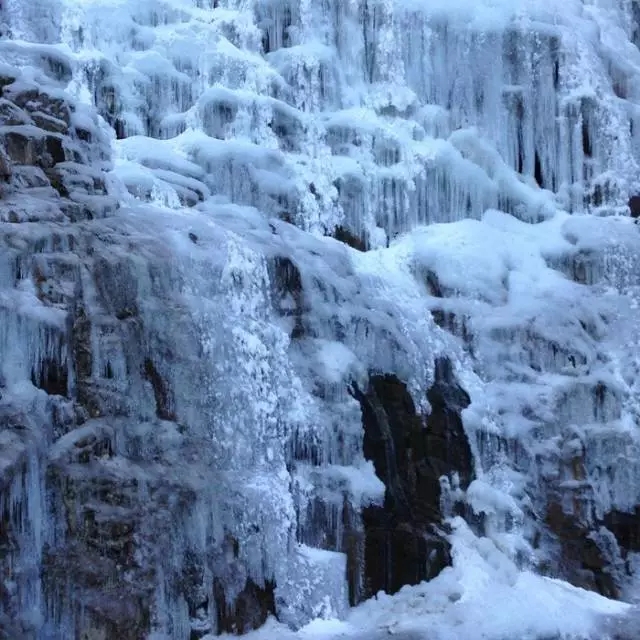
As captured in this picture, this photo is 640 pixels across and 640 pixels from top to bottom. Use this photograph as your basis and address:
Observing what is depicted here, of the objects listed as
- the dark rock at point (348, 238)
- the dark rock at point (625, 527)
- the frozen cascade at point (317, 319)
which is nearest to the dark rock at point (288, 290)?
the frozen cascade at point (317, 319)

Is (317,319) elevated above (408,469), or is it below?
above

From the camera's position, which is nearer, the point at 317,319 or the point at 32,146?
the point at 32,146

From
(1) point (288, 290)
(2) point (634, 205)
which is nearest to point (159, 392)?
(1) point (288, 290)

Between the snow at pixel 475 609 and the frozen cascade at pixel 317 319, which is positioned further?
the snow at pixel 475 609

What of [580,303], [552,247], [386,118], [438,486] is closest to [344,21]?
[386,118]

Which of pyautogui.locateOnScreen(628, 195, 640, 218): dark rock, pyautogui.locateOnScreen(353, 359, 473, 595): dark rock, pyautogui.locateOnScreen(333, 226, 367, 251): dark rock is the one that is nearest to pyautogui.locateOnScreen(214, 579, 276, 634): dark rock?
pyautogui.locateOnScreen(353, 359, 473, 595): dark rock

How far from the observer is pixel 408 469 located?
9.55 metres

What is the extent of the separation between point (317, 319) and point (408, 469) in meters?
1.71

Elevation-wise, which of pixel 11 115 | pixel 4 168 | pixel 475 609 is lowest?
pixel 475 609

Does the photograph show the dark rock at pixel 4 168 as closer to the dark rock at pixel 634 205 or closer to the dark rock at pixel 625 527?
the dark rock at pixel 625 527

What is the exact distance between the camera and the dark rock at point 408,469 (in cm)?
906

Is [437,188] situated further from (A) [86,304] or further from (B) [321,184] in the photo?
(A) [86,304]

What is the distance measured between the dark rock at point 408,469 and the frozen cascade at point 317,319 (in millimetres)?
30

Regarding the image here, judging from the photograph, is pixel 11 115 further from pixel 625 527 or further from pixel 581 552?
pixel 625 527
